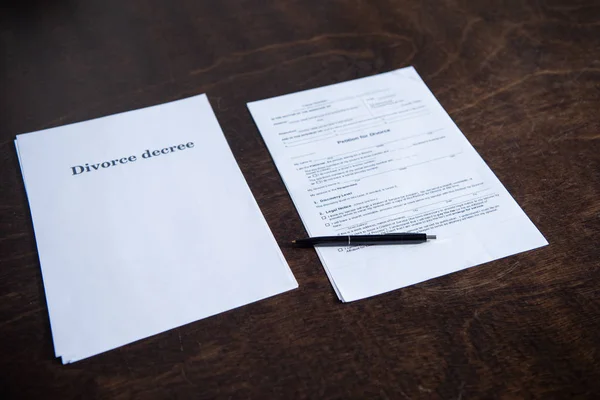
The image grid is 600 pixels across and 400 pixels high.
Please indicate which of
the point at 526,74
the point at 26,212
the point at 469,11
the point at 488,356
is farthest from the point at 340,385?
the point at 469,11

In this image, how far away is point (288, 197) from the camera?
72cm

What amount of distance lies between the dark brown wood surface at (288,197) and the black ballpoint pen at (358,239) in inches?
0.6

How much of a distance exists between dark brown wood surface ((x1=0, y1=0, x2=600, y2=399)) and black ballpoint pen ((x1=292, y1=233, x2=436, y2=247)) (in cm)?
1

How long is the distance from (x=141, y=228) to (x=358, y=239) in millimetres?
253

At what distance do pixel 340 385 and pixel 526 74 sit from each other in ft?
1.90

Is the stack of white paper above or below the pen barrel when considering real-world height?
above

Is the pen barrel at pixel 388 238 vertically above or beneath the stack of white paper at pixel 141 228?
beneath

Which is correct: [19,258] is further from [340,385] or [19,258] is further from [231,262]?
[340,385]

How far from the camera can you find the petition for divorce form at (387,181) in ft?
2.18

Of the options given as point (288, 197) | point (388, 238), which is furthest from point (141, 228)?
point (388, 238)

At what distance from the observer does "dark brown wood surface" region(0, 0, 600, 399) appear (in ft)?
1.88

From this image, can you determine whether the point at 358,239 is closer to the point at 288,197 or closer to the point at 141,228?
the point at 288,197

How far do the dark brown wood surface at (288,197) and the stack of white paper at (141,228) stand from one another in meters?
0.02

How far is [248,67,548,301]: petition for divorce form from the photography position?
26.1 inches
